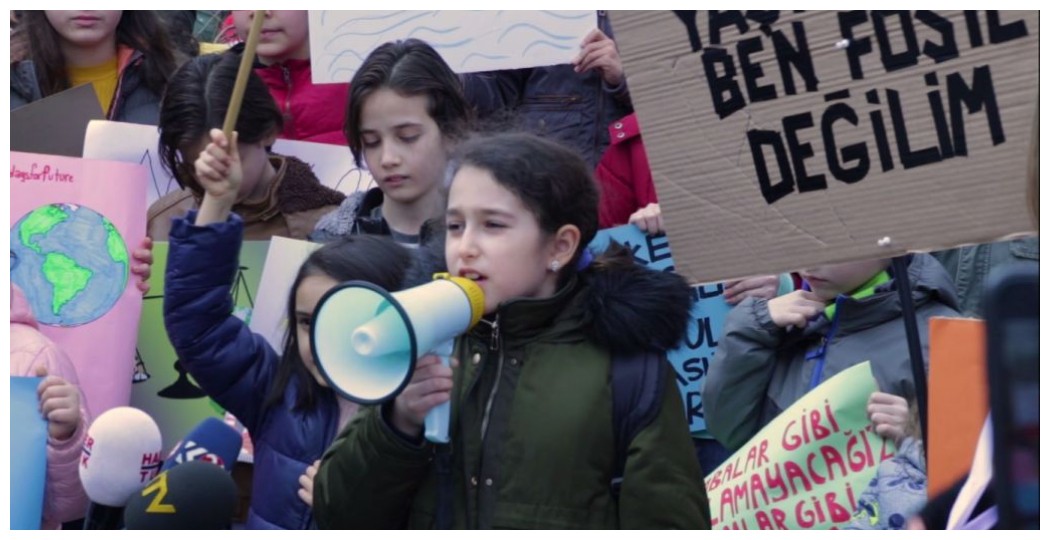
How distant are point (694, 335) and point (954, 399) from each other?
158 cm

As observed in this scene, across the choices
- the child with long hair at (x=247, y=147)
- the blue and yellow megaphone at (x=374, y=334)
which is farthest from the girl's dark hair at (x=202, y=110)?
the blue and yellow megaphone at (x=374, y=334)

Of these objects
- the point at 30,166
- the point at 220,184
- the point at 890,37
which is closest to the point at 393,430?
the point at 220,184

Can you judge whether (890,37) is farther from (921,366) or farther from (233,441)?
(233,441)

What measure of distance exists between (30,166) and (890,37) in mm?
2623

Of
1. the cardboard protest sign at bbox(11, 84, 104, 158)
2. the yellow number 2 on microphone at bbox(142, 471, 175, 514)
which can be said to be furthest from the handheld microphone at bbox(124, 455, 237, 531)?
the cardboard protest sign at bbox(11, 84, 104, 158)

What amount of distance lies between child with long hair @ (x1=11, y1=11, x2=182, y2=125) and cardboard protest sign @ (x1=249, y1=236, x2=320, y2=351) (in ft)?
3.57

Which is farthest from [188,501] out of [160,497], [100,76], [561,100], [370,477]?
[100,76]

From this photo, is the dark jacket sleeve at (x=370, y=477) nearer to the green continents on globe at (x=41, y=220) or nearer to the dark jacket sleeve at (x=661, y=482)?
the dark jacket sleeve at (x=661, y=482)

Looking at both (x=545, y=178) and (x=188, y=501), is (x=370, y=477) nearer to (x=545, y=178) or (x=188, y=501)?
(x=188, y=501)

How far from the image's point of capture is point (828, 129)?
324 cm

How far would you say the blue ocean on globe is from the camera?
460 centimetres

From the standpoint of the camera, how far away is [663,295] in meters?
3.27

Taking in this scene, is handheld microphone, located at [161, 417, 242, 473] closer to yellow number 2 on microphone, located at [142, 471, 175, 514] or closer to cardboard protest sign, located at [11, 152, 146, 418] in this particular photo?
yellow number 2 on microphone, located at [142, 471, 175, 514]

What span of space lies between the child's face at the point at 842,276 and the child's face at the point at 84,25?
2617mm
